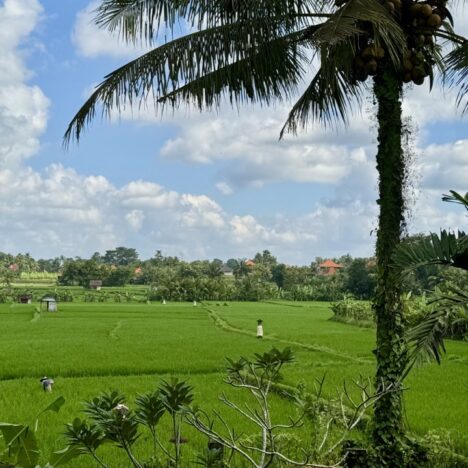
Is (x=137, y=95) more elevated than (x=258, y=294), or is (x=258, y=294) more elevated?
(x=137, y=95)

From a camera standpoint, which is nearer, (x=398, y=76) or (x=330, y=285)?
(x=398, y=76)

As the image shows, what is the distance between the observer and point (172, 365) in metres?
10.9

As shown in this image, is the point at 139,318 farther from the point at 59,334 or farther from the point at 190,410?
the point at 190,410

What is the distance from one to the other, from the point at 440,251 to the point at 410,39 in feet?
6.06

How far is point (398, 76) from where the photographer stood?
4613 mm

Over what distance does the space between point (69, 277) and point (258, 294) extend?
20.8 m

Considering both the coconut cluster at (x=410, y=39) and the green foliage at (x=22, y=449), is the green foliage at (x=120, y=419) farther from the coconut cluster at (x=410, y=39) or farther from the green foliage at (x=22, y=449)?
the coconut cluster at (x=410, y=39)

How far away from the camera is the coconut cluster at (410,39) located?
4348mm

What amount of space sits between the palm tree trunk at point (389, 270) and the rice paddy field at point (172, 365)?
94 cm

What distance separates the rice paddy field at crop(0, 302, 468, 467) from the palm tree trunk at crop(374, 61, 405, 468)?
94 cm

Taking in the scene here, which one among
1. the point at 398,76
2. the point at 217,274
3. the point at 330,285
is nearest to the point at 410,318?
the point at 398,76

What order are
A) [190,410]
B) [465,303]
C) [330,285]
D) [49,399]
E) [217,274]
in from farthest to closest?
[217,274]
[330,285]
[49,399]
[465,303]
[190,410]

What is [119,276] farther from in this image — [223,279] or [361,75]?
[361,75]

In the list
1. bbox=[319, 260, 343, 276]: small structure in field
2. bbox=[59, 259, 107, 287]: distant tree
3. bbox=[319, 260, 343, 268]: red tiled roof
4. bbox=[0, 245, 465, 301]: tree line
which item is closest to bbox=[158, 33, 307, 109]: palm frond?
bbox=[0, 245, 465, 301]: tree line
